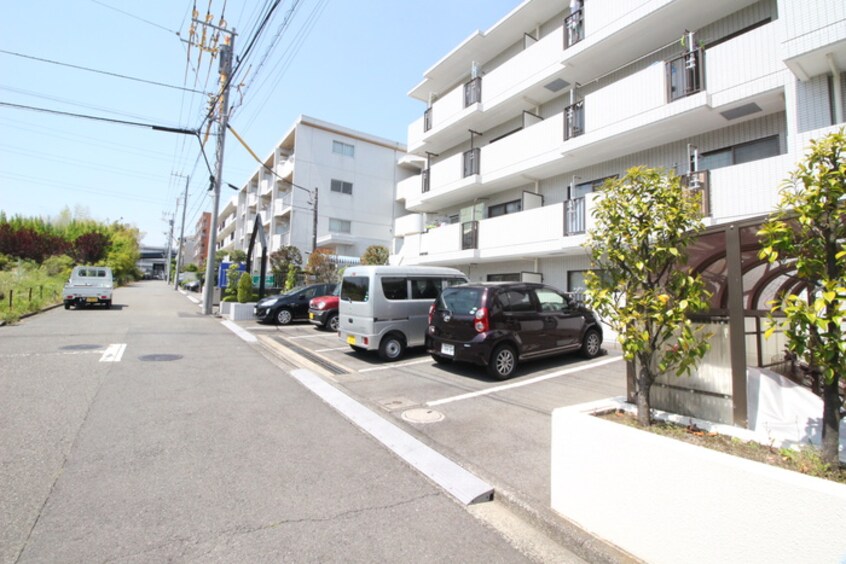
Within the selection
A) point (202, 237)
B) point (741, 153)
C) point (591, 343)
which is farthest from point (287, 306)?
point (202, 237)

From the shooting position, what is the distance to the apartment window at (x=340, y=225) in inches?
1031

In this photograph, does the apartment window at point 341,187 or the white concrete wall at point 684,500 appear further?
the apartment window at point 341,187

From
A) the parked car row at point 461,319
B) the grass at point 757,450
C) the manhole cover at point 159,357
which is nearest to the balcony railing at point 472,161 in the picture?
the parked car row at point 461,319

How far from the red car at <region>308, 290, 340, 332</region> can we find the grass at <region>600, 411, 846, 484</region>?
11.3 m

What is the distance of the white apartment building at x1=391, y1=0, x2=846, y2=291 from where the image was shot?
7.08 metres

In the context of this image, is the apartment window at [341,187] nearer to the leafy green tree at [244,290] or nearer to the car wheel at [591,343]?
the leafy green tree at [244,290]

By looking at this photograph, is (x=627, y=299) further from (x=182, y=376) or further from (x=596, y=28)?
(x=596, y=28)

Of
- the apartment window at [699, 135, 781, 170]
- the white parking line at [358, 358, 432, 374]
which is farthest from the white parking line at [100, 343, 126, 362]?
the apartment window at [699, 135, 781, 170]

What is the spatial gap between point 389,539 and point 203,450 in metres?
2.37

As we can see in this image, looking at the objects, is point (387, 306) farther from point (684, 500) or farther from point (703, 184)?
point (703, 184)

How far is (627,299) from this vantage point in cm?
320

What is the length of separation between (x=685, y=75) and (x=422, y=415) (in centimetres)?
908

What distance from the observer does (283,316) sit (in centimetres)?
1470

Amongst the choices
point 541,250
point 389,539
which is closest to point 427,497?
point 389,539
